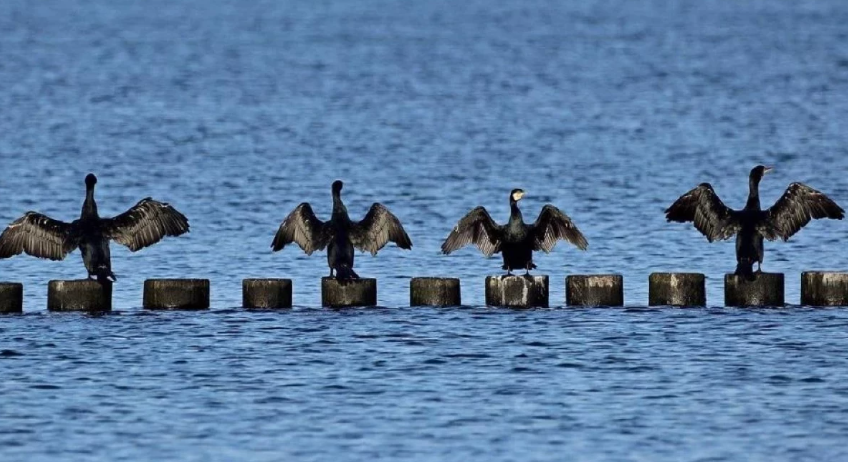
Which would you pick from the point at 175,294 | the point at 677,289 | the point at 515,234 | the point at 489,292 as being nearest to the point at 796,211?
the point at 677,289

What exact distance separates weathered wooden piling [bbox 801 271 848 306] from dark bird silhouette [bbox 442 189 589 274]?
3118 millimetres

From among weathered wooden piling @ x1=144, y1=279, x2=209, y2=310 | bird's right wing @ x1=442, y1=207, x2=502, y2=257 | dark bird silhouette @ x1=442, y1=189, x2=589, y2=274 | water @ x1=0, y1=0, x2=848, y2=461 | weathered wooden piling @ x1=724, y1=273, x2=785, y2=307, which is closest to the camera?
water @ x1=0, y1=0, x2=848, y2=461

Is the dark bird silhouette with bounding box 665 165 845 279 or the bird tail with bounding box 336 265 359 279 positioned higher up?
the dark bird silhouette with bounding box 665 165 845 279

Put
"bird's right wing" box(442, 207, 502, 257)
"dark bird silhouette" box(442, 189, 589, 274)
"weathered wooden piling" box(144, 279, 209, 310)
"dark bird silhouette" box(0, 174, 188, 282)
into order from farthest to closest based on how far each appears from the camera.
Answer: "weathered wooden piling" box(144, 279, 209, 310) → "bird's right wing" box(442, 207, 502, 257) → "dark bird silhouette" box(0, 174, 188, 282) → "dark bird silhouette" box(442, 189, 589, 274)

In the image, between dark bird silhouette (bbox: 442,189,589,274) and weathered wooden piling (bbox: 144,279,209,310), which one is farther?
weathered wooden piling (bbox: 144,279,209,310)

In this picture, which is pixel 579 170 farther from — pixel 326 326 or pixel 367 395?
pixel 367 395

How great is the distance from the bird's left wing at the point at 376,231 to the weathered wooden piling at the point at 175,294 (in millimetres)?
2239

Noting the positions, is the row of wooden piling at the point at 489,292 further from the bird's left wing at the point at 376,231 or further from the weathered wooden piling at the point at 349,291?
the bird's left wing at the point at 376,231

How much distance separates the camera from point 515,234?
27.0 metres

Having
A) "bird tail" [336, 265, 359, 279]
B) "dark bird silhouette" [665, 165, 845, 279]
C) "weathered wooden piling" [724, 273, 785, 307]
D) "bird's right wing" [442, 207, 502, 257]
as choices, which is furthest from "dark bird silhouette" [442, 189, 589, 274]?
"weathered wooden piling" [724, 273, 785, 307]

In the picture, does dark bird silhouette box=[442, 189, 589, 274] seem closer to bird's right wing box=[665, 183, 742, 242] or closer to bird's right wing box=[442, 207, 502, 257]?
bird's right wing box=[442, 207, 502, 257]

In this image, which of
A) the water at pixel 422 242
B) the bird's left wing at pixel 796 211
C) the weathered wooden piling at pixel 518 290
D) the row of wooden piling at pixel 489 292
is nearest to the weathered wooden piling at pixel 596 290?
the row of wooden piling at pixel 489 292

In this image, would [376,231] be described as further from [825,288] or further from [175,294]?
[825,288]

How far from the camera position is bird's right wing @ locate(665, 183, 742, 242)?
1083 inches
